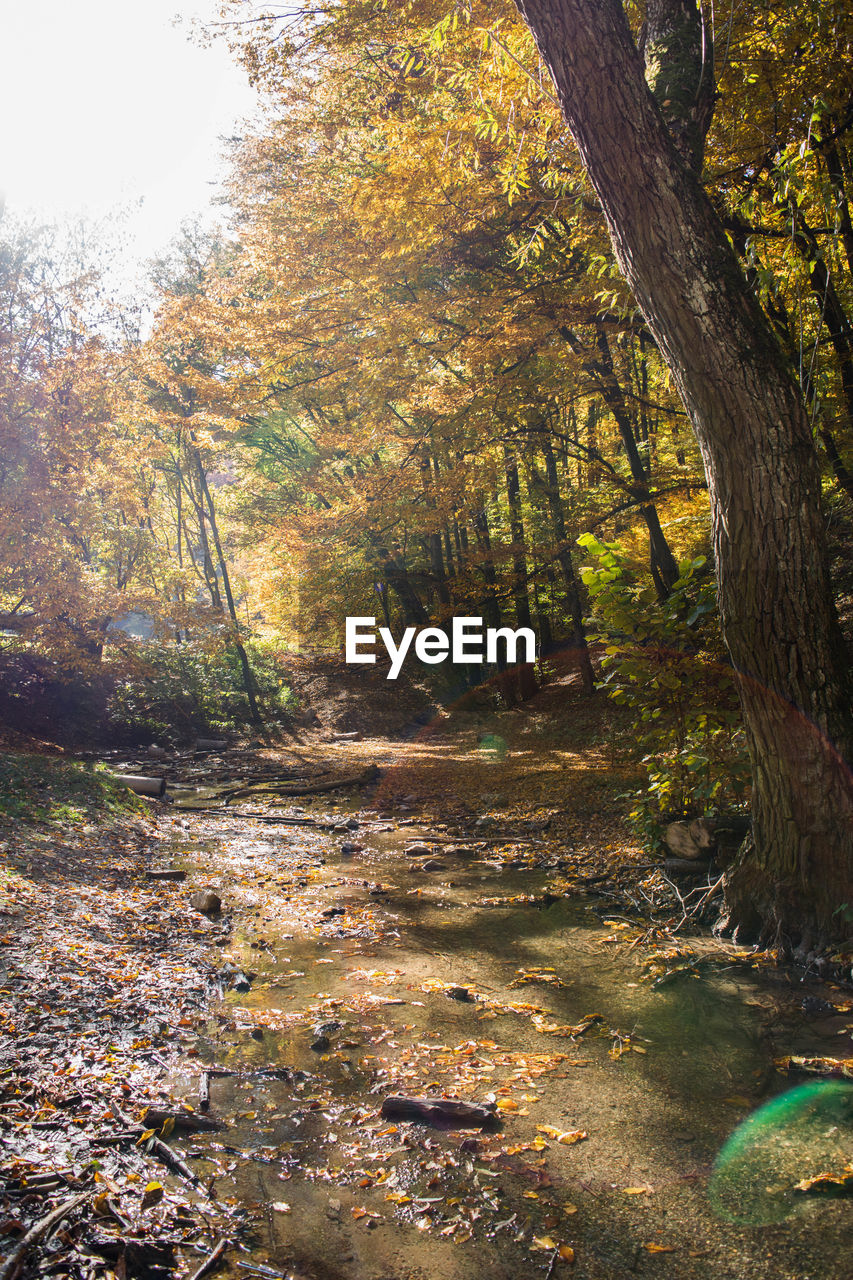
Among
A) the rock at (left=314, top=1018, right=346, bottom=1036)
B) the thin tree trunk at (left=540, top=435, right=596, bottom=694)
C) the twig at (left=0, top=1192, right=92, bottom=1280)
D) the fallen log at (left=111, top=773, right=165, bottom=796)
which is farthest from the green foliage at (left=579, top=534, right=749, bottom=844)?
the fallen log at (left=111, top=773, right=165, bottom=796)

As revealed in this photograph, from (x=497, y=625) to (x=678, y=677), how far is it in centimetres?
1339

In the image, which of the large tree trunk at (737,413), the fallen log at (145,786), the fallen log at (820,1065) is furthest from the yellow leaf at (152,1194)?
the fallen log at (145,786)

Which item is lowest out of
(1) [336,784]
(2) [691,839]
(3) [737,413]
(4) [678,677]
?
(1) [336,784]

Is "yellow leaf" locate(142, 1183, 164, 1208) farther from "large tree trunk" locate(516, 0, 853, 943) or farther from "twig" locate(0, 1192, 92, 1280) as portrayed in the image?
"large tree trunk" locate(516, 0, 853, 943)

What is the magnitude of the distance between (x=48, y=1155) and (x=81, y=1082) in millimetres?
587

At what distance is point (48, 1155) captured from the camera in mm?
2520

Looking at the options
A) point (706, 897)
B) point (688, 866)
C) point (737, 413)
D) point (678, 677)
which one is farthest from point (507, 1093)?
point (737, 413)

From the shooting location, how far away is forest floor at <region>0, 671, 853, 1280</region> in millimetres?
2320

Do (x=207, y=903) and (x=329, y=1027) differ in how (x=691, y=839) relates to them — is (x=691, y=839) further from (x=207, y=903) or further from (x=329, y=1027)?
(x=207, y=903)

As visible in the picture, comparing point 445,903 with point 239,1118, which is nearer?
point 239,1118

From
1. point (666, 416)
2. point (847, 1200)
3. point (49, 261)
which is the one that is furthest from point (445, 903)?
point (49, 261)

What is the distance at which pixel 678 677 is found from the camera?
538cm

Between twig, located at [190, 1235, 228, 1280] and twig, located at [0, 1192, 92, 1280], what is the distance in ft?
1.48

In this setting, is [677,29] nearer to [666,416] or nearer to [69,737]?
[666,416]
